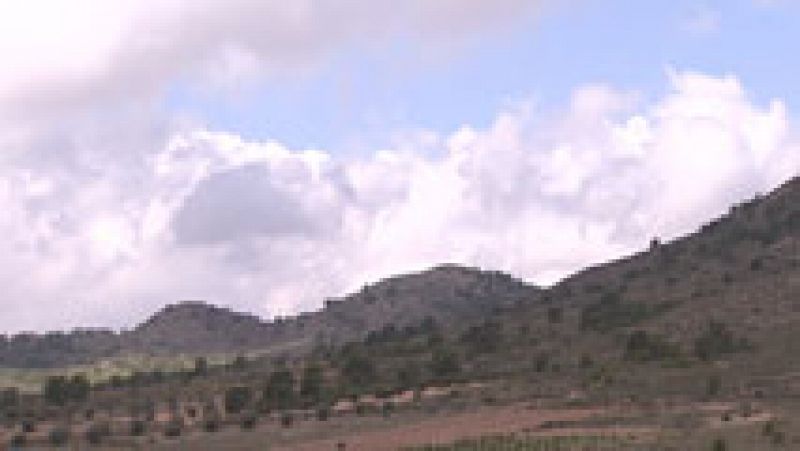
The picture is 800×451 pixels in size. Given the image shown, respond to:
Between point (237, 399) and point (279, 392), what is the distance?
432 cm

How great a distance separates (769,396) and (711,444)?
80.6ft

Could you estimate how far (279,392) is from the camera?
141m

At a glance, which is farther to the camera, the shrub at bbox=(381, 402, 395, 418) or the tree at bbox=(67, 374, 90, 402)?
the tree at bbox=(67, 374, 90, 402)

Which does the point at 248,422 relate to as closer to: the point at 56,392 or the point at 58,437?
the point at 58,437

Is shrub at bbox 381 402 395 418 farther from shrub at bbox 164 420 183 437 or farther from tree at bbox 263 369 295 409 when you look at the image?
shrub at bbox 164 420 183 437

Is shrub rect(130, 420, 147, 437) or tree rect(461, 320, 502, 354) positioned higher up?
tree rect(461, 320, 502, 354)

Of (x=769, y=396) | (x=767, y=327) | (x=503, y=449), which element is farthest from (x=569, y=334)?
(x=503, y=449)

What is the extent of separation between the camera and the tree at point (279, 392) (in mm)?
137875

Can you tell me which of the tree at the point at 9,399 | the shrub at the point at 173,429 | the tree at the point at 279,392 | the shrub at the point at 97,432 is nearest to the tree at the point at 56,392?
the tree at the point at 9,399

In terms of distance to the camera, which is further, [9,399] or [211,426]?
[9,399]

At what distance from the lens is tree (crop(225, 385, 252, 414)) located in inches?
5428

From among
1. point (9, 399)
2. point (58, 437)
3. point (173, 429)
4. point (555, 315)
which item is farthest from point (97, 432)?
point (555, 315)

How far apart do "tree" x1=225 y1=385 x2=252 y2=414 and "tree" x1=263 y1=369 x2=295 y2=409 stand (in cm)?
185

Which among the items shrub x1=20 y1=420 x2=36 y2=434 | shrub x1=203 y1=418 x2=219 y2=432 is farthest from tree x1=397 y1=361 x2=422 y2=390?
shrub x1=20 y1=420 x2=36 y2=434
